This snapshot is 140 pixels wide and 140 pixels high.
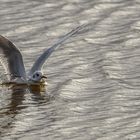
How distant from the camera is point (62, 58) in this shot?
1867 centimetres

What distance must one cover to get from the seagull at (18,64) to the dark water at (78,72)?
34cm

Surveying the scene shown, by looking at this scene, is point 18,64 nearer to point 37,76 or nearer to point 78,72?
point 37,76

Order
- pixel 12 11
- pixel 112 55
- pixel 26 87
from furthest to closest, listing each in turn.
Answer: pixel 12 11, pixel 112 55, pixel 26 87

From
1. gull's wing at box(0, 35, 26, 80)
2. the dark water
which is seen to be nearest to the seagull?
gull's wing at box(0, 35, 26, 80)

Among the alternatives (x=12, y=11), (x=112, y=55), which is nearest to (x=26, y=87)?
(x=112, y=55)

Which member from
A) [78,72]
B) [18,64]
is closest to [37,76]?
[18,64]

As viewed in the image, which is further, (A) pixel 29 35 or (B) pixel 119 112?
(A) pixel 29 35

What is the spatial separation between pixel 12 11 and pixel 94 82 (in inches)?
225

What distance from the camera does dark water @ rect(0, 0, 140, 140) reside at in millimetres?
14336

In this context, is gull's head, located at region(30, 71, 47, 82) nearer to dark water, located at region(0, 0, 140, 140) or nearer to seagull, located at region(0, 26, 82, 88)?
seagull, located at region(0, 26, 82, 88)

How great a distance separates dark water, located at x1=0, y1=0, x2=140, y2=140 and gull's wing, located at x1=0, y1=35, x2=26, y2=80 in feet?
1.29

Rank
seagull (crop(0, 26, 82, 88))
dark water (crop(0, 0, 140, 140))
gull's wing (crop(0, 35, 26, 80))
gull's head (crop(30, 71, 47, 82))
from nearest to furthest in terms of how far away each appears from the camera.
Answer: dark water (crop(0, 0, 140, 140)) < gull's head (crop(30, 71, 47, 82)) < seagull (crop(0, 26, 82, 88)) < gull's wing (crop(0, 35, 26, 80))

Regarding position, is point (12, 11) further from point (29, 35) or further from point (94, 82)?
point (94, 82)

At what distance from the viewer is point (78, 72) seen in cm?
1770
